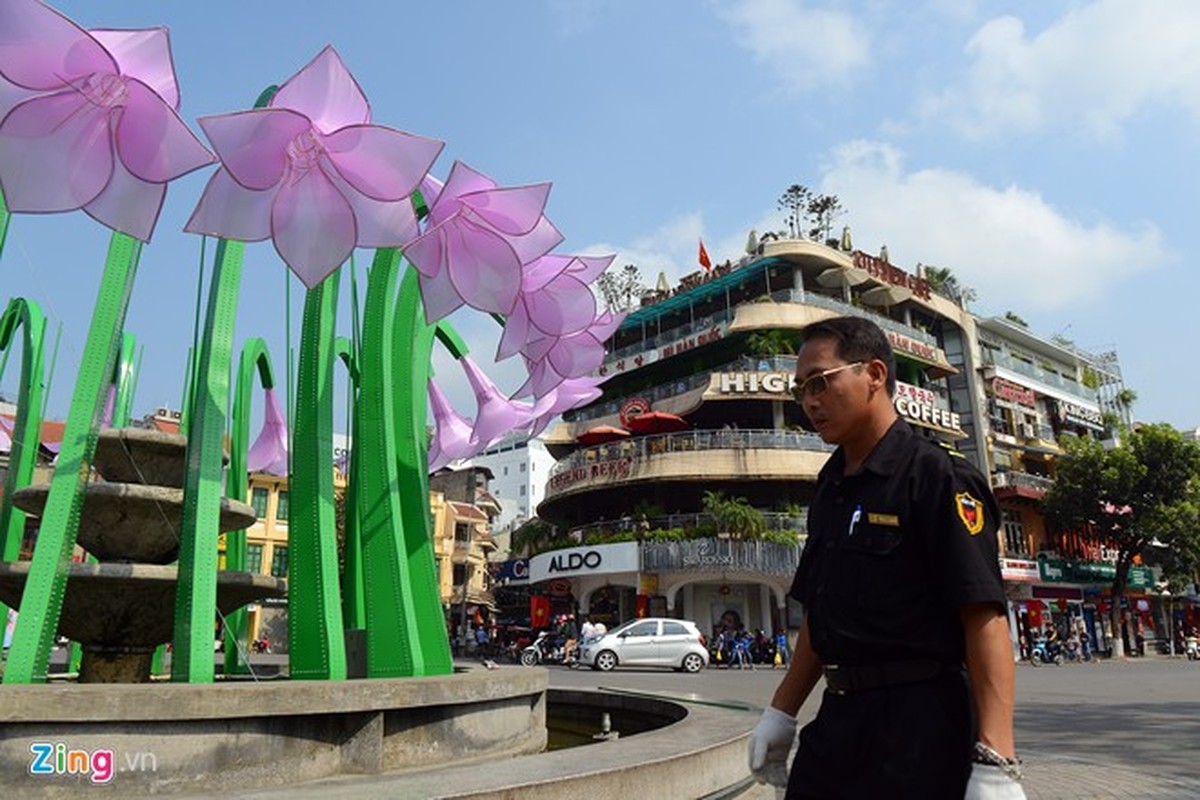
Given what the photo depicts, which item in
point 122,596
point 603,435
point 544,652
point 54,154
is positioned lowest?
point 544,652

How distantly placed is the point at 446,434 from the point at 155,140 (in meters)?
5.61

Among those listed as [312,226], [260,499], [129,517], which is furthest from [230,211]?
[260,499]

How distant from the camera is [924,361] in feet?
121

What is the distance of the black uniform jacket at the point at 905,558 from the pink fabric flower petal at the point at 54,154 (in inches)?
188

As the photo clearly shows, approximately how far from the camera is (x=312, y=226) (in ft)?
18.0

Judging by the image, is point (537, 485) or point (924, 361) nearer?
point (924, 361)

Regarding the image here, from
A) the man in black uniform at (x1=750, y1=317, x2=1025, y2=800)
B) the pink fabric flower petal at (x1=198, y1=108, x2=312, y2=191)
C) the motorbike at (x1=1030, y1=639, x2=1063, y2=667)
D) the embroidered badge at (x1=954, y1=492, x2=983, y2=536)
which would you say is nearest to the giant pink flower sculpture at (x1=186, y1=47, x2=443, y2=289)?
the pink fabric flower petal at (x1=198, y1=108, x2=312, y2=191)

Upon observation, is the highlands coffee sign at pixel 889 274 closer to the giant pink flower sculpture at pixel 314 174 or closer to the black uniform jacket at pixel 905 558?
the giant pink flower sculpture at pixel 314 174

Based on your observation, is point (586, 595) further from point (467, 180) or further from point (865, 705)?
point (865, 705)

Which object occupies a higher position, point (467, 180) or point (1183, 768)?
point (467, 180)

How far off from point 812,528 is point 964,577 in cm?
64

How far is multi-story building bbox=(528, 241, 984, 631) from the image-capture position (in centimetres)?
2975

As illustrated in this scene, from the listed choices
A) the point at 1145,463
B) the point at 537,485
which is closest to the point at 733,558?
the point at 1145,463

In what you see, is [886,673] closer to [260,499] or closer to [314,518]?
[314,518]
